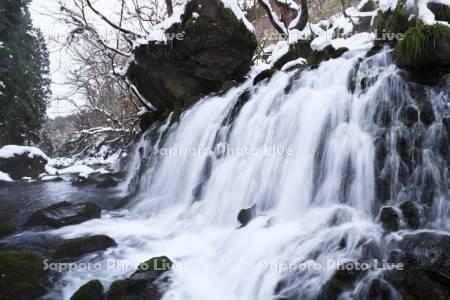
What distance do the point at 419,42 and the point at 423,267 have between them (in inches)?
125

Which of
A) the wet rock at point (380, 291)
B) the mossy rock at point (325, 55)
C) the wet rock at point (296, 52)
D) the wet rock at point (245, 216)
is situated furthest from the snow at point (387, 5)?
the wet rock at point (380, 291)

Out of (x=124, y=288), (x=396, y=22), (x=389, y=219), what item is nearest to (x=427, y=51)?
(x=396, y=22)

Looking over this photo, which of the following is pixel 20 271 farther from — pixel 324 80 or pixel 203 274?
pixel 324 80

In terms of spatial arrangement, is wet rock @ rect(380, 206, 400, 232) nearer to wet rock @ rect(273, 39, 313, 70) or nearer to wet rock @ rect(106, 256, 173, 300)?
wet rock @ rect(106, 256, 173, 300)

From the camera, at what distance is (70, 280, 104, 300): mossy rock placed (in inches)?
155

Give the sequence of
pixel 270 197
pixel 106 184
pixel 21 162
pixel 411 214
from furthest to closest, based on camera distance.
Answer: pixel 21 162 < pixel 106 184 < pixel 270 197 < pixel 411 214

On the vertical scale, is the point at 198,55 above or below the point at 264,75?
above

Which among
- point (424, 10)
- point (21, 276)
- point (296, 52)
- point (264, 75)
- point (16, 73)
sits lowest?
point (21, 276)

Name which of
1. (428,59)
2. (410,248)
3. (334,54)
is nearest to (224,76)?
(334,54)

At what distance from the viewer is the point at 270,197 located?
19.1ft

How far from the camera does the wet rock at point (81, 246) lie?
5.14m

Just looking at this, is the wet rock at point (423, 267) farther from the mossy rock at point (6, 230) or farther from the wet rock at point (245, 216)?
the mossy rock at point (6, 230)

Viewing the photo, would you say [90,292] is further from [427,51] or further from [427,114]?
[427,51]

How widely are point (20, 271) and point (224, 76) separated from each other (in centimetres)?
753
